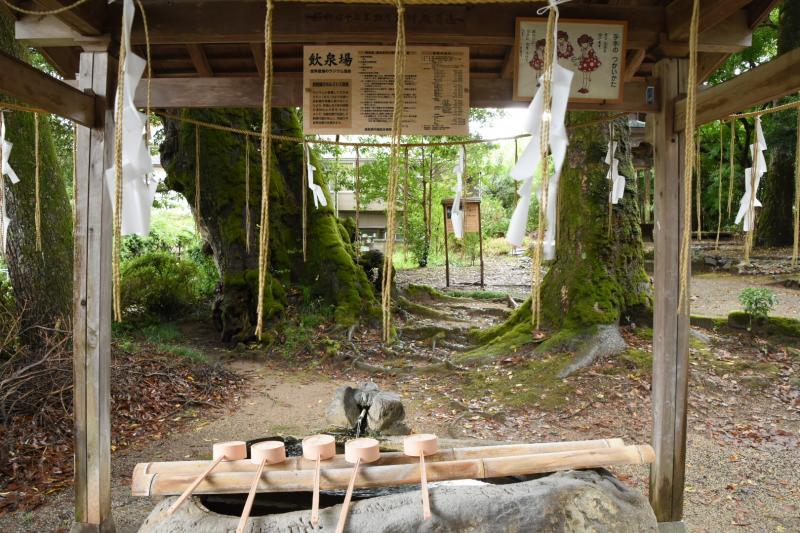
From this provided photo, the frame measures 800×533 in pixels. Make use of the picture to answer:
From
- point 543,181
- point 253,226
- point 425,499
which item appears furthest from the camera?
point 253,226

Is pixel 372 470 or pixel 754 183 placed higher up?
pixel 754 183

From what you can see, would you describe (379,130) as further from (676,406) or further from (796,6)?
(796,6)

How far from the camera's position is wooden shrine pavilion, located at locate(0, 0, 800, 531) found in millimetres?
3082

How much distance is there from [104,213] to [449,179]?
14108mm

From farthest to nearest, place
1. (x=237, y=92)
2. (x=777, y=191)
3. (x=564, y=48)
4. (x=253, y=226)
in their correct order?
(x=777, y=191)
(x=253, y=226)
(x=237, y=92)
(x=564, y=48)

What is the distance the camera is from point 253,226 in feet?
31.0

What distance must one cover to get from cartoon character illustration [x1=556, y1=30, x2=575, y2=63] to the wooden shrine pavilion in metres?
0.20

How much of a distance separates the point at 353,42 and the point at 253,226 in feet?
20.5

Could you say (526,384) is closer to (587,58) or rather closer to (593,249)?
(593,249)

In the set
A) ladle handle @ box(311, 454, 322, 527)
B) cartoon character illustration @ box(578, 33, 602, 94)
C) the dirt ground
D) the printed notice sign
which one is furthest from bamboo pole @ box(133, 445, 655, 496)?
cartoon character illustration @ box(578, 33, 602, 94)

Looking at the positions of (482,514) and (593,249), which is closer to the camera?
(482,514)

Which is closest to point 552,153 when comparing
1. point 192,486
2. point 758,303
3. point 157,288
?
point 192,486

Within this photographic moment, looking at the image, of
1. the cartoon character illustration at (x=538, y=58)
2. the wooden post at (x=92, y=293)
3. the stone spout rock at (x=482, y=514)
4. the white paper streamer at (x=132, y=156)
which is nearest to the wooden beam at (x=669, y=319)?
the cartoon character illustration at (x=538, y=58)

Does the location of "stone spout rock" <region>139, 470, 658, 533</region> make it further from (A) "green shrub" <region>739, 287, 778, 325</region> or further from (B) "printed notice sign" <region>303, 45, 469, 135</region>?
(A) "green shrub" <region>739, 287, 778, 325</region>
